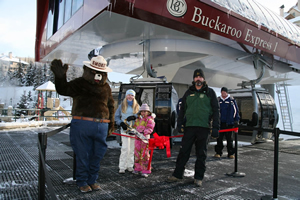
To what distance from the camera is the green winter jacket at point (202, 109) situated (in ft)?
11.8

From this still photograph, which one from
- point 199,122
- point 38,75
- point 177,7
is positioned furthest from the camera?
point 38,75

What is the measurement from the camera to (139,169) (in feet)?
13.6

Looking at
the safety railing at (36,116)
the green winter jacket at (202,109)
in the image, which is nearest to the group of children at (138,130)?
the green winter jacket at (202,109)

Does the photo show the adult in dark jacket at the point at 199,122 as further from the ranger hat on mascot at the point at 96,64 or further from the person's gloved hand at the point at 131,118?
the ranger hat on mascot at the point at 96,64

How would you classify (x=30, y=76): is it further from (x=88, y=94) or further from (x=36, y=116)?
(x=88, y=94)

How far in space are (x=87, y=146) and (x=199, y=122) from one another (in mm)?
1804

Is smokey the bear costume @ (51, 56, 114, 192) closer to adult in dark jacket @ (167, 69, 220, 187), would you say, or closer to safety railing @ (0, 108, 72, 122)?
adult in dark jacket @ (167, 69, 220, 187)

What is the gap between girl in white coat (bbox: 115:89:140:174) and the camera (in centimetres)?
418

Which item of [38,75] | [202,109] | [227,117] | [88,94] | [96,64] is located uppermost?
[38,75]

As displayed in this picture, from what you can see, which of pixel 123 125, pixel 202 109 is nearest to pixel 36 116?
pixel 123 125

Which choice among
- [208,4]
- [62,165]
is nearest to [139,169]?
[62,165]

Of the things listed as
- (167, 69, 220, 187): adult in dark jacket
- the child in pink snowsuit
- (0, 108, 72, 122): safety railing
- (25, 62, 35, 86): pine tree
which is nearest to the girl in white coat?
the child in pink snowsuit

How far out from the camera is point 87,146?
3.11 metres

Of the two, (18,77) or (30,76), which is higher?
(30,76)
